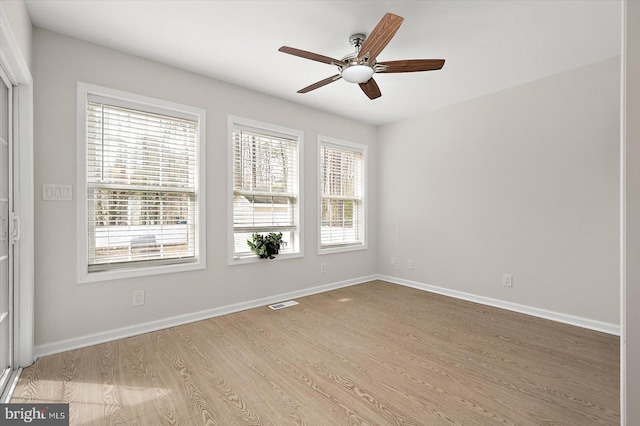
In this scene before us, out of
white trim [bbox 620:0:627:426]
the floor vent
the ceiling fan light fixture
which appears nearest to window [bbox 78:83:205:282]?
the floor vent

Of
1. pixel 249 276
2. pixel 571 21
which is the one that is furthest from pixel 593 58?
pixel 249 276

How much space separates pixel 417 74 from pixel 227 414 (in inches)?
134

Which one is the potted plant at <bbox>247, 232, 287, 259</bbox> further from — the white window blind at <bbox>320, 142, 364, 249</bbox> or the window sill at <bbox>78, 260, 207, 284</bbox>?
the white window blind at <bbox>320, 142, 364, 249</bbox>

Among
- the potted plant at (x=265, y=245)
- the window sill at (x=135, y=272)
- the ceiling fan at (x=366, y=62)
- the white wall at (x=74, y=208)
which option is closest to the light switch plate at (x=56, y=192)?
the white wall at (x=74, y=208)

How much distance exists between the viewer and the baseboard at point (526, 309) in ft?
9.80

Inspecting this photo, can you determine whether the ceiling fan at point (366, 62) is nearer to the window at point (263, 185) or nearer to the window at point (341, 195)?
the window at point (263, 185)

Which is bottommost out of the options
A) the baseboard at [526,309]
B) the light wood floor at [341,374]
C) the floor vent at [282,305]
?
the light wood floor at [341,374]

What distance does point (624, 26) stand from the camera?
3.67 feet

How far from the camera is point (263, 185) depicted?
3883mm

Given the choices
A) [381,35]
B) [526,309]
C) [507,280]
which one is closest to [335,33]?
[381,35]

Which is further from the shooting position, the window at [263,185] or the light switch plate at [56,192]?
the window at [263,185]

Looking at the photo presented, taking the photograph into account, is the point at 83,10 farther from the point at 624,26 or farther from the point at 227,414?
the point at 624,26

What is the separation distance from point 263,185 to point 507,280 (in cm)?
314

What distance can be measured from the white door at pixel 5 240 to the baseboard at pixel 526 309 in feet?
14.3
